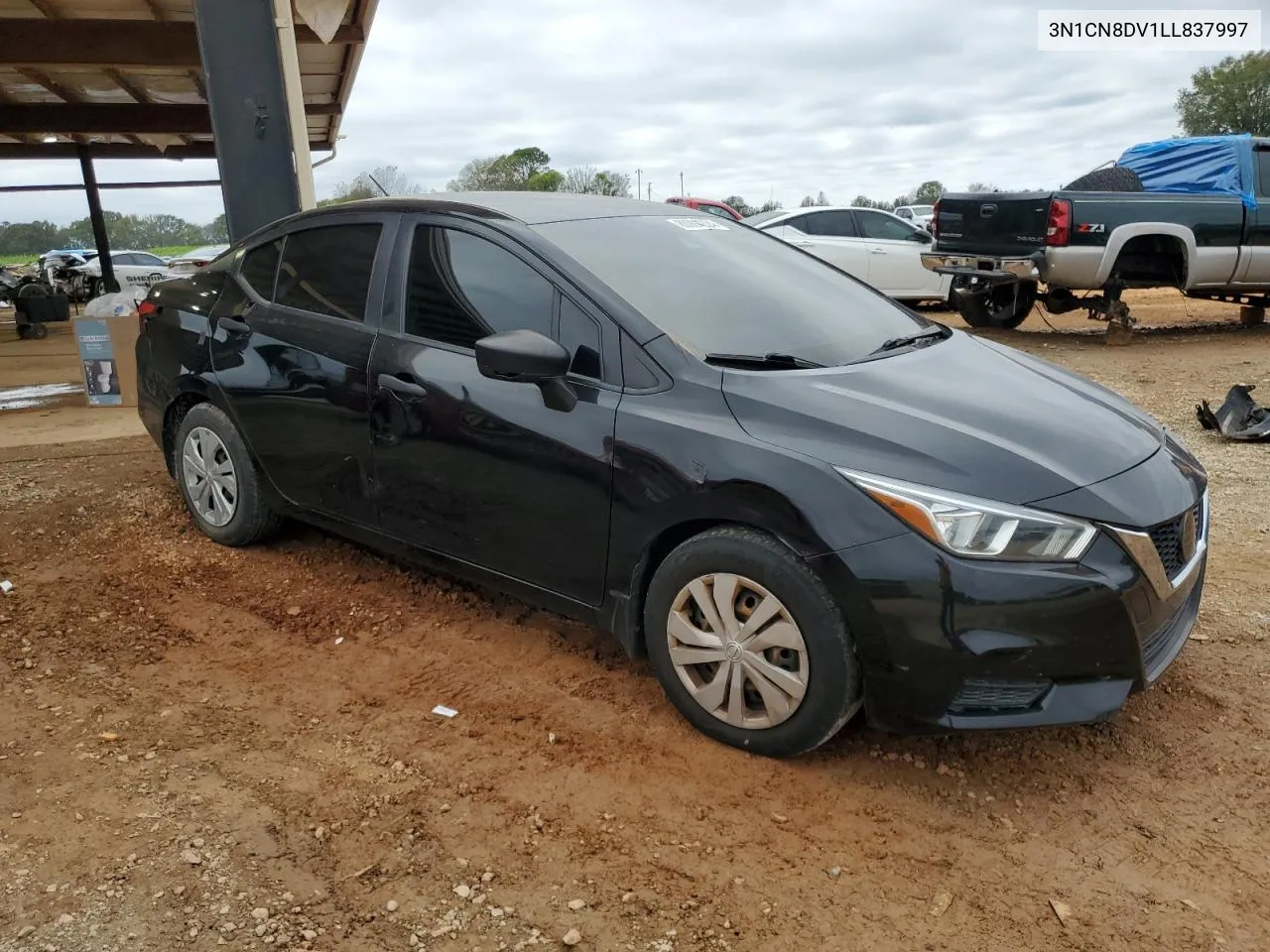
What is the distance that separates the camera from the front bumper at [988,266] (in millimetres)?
9789

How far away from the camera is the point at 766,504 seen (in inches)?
105

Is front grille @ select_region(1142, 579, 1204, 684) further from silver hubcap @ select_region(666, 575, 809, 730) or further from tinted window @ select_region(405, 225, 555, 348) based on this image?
tinted window @ select_region(405, 225, 555, 348)

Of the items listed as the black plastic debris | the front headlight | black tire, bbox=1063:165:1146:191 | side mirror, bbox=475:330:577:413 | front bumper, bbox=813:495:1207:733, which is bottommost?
the black plastic debris

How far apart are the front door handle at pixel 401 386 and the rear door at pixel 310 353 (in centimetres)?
11

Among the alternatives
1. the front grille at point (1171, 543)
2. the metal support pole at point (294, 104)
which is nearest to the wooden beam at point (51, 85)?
the metal support pole at point (294, 104)

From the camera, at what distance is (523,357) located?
9.61ft

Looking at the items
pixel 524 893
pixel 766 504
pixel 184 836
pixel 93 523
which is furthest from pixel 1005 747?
pixel 93 523

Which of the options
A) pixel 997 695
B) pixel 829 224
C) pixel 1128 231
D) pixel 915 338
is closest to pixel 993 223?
pixel 1128 231

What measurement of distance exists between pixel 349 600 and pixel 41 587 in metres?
1.36

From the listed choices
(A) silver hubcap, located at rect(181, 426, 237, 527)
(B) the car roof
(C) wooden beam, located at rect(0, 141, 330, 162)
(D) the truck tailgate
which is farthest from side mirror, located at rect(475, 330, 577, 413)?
(C) wooden beam, located at rect(0, 141, 330, 162)

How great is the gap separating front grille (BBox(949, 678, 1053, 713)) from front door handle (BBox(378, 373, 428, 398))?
2012mm

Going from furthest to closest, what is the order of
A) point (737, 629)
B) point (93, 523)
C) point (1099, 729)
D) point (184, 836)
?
point (93, 523) < point (1099, 729) < point (737, 629) < point (184, 836)

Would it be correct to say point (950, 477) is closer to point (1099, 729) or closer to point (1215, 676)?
point (1099, 729)

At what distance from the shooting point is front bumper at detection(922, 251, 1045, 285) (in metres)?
9.79
